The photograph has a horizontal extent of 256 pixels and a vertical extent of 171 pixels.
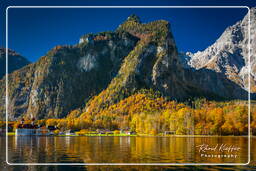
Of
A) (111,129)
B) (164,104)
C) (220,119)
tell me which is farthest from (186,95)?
(220,119)

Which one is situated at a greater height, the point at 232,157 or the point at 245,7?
the point at 245,7

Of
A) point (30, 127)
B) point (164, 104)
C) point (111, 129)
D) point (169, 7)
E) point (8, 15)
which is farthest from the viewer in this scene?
point (164, 104)

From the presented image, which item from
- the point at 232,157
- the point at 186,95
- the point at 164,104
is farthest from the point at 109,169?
the point at 186,95

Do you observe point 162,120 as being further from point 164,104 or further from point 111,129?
point 164,104

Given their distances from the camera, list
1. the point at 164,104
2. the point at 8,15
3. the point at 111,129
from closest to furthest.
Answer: the point at 8,15 < the point at 111,129 < the point at 164,104

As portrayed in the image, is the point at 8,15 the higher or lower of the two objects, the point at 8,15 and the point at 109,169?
the higher

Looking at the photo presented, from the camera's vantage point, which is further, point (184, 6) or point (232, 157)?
point (232, 157)

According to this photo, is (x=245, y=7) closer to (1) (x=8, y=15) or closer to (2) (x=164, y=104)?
(1) (x=8, y=15)

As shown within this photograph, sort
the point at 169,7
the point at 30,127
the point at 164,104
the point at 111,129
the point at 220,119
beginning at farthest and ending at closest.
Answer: the point at 164,104 → the point at 111,129 → the point at 30,127 → the point at 220,119 → the point at 169,7

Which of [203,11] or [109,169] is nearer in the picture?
[203,11]
